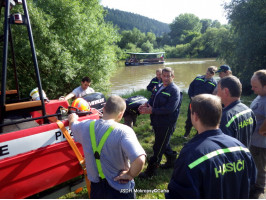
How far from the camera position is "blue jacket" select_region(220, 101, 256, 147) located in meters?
2.02

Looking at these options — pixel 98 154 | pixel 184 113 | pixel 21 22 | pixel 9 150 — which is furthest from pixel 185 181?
pixel 184 113

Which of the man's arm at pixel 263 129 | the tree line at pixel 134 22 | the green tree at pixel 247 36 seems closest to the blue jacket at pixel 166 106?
the man's arm at pixel 263 129

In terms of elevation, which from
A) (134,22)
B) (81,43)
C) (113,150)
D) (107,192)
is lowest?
(107,192)

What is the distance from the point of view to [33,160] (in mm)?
2004

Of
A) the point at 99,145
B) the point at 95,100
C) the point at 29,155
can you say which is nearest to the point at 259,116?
the point at 99,145

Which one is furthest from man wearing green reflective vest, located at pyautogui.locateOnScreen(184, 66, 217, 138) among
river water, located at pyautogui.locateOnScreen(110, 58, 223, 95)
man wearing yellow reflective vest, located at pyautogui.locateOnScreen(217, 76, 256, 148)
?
river water, located at pyautogui.locateOnScreen(110, 58, 223, 95)

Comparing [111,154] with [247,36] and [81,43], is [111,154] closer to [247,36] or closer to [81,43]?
[81,43]

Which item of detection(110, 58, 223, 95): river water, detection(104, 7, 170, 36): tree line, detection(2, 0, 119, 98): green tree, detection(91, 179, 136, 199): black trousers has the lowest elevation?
detection(110, 58, 223, 95): river water

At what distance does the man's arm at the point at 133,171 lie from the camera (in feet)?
5.46

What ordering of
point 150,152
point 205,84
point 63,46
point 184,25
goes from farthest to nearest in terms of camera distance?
point 184,25, point 63,46, point 205,84, point 150,152

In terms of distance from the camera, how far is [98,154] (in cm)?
178

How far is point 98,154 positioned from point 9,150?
0.88 meters

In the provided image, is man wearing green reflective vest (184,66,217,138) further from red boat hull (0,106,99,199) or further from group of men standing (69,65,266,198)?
red boat hull (0,106,99,199)

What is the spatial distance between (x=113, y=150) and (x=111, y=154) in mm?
45
